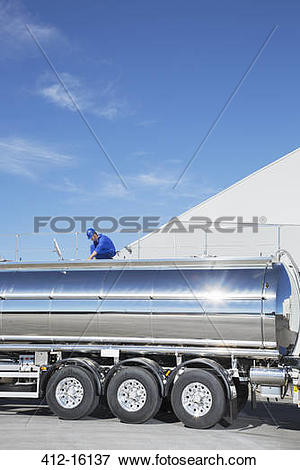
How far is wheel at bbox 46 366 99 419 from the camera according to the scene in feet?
39.8

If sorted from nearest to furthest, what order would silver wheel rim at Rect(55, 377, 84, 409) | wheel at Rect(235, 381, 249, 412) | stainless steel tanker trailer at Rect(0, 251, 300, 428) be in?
stainless steel tanker trailer at Rect(0, 251, 300, 428) → silver wheel rim at Rect(55, 377, 84, 409) → wheel at Rect(235, 381, 249, 412)

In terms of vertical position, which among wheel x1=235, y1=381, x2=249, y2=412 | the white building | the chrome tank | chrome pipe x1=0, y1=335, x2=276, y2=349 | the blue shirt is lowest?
wheel x1=235, y1=381, x2=249, y2=412

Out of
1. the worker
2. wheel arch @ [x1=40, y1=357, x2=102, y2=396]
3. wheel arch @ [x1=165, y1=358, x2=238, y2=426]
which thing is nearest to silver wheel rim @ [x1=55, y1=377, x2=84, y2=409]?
wheel arch @ [x1=40, y1=357, x2=102, y2=396]

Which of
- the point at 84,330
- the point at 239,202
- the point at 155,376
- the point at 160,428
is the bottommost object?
the point at 160,428

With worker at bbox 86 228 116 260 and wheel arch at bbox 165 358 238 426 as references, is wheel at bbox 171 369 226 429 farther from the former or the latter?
worker at bbox 86 228 116 260

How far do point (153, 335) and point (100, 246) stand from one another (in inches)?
109

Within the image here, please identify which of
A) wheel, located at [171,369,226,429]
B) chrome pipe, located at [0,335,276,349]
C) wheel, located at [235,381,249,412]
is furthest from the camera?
wheel, located at [235,381,249,412]

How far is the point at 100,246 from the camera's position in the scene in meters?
14.0

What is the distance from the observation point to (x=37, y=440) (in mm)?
10031

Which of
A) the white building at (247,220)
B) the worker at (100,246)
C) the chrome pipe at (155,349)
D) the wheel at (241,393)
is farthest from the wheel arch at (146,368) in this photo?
the white building at (247,220)

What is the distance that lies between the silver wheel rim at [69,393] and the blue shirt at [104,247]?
9.82 feet

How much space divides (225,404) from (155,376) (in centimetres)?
144
